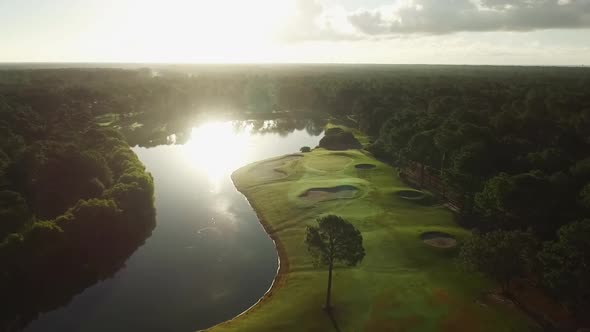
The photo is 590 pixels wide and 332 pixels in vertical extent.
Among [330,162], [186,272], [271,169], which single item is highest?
[330,162]

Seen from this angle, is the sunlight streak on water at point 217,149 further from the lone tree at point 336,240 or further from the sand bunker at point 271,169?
the lone tree at point 336,240

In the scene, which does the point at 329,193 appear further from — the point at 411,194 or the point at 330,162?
the point at 330,162

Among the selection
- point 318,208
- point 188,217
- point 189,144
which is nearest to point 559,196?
point 318,208

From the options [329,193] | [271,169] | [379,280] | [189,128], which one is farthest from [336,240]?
[189,128]

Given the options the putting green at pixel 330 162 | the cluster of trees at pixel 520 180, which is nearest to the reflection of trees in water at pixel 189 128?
the putting green at pixel 330 162

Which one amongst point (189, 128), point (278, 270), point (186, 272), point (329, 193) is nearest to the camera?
point (278, 270)

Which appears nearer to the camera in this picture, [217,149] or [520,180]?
[520,180]

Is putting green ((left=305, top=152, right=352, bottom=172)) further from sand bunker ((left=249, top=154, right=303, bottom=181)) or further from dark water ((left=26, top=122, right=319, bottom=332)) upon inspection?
dark water ((left=26, top=122, right=319, bottom=332))
